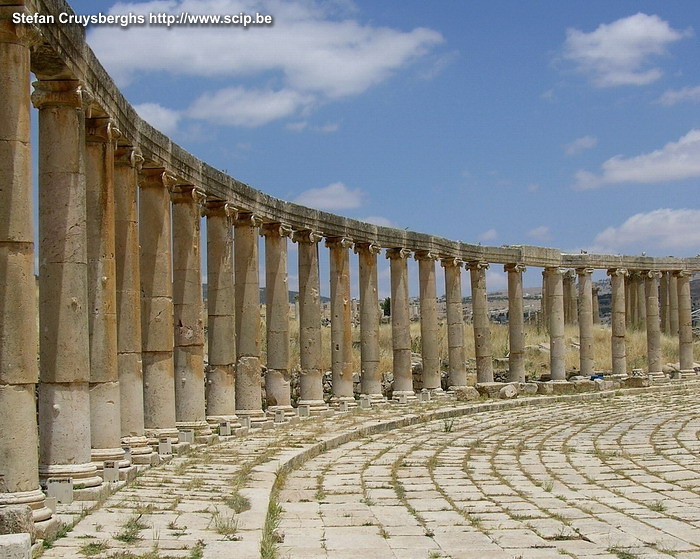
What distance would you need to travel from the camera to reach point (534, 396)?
38250 mm

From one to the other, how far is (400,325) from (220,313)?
39.3 ft

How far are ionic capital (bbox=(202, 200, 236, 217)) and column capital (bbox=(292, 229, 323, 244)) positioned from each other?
5713 millimetres

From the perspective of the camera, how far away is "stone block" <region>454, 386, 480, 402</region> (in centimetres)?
3722

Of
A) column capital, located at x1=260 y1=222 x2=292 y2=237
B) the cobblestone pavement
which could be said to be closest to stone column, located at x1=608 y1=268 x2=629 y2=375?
the cobblestone pavement

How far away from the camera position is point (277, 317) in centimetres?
2939

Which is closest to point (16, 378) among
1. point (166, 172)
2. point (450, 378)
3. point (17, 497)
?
point (17, 497)

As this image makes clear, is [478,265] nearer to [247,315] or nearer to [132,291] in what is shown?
[247,315]

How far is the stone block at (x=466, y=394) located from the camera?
37.2 m

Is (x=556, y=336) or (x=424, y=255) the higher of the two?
(x=424, y=255)

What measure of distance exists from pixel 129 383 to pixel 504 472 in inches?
284

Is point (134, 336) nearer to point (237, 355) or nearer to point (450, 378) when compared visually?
point (237, 355)

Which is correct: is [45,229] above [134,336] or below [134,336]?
above

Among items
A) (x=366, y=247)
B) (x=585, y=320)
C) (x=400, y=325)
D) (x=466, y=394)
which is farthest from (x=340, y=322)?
(x=585, y=320)

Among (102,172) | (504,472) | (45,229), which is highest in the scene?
(102,172)
